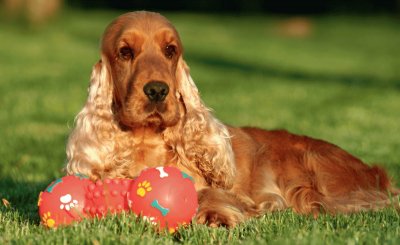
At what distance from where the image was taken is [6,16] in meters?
24.5

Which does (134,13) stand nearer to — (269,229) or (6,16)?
(269,229)

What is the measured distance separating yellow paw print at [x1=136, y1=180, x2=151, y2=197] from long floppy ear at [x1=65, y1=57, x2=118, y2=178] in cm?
55

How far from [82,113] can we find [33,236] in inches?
43.7

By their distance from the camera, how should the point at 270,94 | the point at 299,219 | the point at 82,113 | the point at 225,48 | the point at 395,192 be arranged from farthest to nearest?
the point at 225,48
the point at 270,94
the point at 395,192
the point at 82,113
the point at 299,219

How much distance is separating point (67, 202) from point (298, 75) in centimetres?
1276

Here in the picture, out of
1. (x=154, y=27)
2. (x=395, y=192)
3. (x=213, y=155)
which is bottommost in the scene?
(x=395, y=192)

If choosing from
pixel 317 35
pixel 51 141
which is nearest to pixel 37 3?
pixel 317 35

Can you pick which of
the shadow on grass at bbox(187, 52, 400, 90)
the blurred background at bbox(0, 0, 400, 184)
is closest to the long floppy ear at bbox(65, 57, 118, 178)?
the blurred background at bbox(0, 0, 400, 184)

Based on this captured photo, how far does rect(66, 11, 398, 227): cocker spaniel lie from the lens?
421 centimetres

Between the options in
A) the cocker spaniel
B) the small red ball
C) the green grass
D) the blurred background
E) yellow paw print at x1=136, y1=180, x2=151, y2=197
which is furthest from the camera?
the blurred background

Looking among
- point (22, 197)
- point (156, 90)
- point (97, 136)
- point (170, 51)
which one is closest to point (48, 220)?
point (97, 136)

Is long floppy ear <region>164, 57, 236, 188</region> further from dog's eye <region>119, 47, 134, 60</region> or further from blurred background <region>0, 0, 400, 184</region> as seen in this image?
blurred background <region>0, 0, 400, 184</region>

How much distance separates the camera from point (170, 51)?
4.45 meters

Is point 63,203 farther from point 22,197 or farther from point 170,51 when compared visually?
point 22,197
